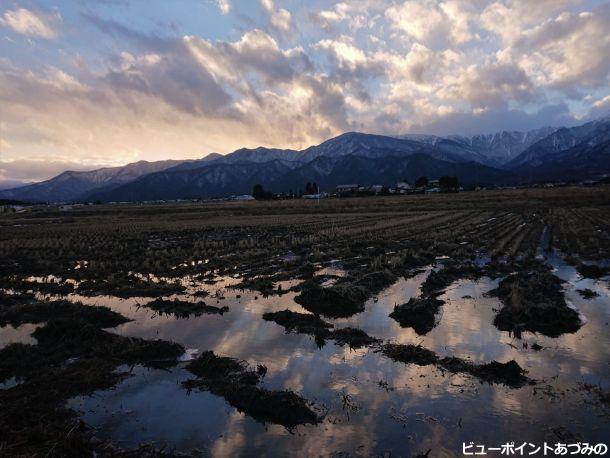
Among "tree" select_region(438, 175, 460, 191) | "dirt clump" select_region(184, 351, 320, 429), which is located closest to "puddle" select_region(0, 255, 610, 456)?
"dirt clump" select_region(184, 351, 320, 429)

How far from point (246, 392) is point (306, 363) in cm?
209

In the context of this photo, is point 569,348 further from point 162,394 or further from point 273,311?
point 162,394

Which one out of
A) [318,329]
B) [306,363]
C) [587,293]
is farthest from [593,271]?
[306,363]

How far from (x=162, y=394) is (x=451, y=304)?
1096 centimetres

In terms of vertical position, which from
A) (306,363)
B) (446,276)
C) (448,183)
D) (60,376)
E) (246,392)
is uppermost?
(60,376)

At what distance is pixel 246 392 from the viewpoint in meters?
8.73

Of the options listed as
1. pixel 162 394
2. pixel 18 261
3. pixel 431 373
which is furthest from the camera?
pixel 18 261

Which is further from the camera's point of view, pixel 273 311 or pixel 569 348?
pixel 273 311

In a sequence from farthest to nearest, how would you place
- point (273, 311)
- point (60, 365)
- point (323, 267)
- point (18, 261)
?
point (18, 261) < point (323, 267) < point (273, 311) < point (60, 365)

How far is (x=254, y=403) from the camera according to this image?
27.4 feet

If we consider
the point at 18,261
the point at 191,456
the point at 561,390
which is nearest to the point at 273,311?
the point at 191,456

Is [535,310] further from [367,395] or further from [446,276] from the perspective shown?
[367,395]

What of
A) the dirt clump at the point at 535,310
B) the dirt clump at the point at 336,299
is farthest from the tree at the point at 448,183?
the dirt clump at the point at 336,299

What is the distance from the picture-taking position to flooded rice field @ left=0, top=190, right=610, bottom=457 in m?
7.29
